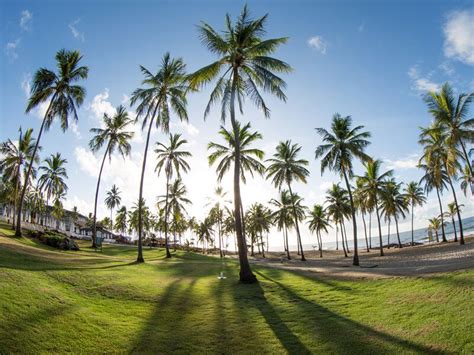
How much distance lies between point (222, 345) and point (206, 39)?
1679cm

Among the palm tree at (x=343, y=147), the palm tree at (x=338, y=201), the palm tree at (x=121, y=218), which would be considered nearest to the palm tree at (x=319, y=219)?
the palm tree at (x=338, y=201)

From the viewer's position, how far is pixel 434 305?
8680 millimetres

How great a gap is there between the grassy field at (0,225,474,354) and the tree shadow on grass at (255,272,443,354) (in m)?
0.03

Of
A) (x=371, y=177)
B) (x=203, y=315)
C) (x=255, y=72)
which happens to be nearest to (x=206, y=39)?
(x=255, y=72)

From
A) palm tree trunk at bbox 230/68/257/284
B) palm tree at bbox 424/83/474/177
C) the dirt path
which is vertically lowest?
the dirt path

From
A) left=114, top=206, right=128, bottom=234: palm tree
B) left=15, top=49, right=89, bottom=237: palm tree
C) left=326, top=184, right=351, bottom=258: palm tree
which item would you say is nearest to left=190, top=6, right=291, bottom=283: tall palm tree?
left=15, top=49, right=89, bottom=237: palm tree

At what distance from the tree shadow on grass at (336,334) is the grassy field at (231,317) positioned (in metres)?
0.03

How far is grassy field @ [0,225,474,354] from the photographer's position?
7117mm

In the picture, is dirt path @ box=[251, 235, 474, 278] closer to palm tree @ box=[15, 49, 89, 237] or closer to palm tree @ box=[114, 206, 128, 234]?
palm tree @ box=[15, 49, 89, 237]

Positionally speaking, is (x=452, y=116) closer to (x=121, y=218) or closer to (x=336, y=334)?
(x=336, y=334)

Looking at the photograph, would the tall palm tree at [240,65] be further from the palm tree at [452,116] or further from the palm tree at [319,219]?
the palm tree at [319,219]

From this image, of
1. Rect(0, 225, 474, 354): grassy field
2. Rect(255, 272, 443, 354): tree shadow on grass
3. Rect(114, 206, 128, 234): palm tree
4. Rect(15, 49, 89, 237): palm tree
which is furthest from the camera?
Rect(114, 206, 128, 234): palm tree

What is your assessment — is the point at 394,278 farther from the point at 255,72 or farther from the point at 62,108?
the point at 62,108

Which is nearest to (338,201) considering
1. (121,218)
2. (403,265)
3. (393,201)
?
(393,201)
